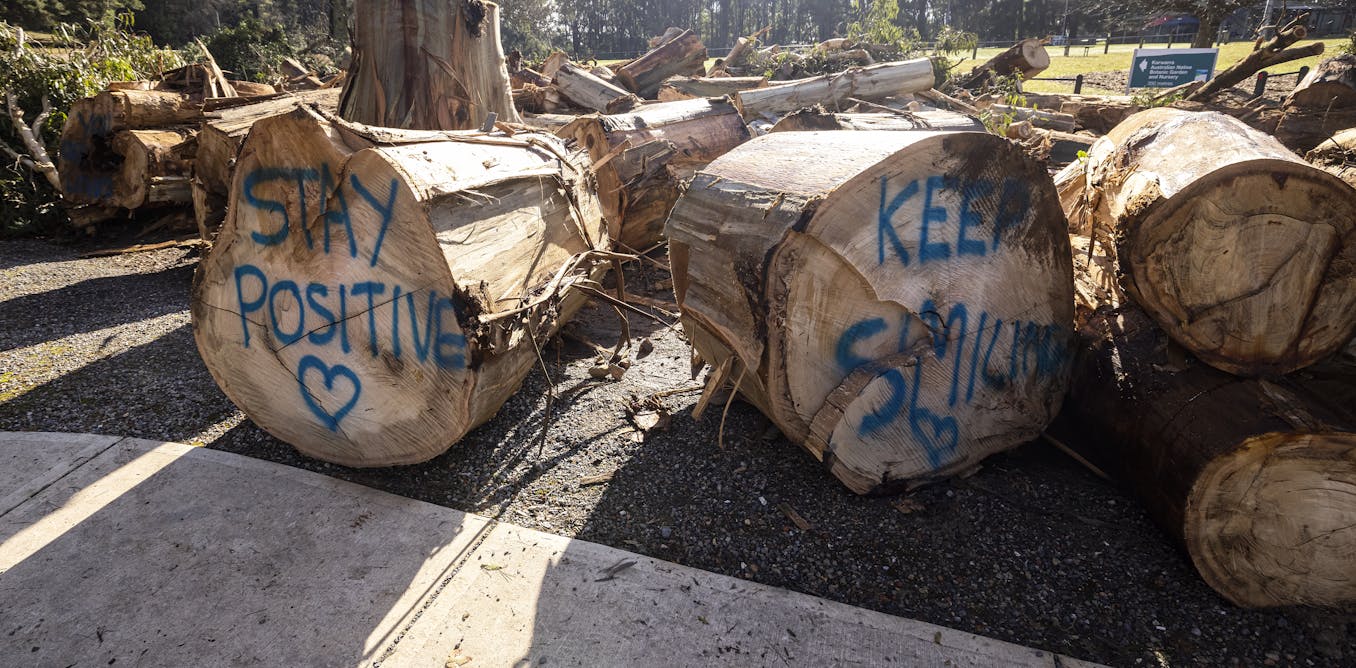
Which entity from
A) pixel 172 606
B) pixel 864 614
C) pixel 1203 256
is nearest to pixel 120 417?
pixel 172 606

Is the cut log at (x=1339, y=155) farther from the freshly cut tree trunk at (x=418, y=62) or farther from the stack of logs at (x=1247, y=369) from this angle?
the freshly cut tree trunk at (x=418, y=62)

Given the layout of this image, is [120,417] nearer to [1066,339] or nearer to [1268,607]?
[1066,339]

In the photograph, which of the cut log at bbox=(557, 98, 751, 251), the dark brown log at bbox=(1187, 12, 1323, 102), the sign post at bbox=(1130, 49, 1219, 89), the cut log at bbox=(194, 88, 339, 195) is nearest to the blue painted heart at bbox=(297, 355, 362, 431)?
the cut log at bbox=(557, 98, 751, 251)

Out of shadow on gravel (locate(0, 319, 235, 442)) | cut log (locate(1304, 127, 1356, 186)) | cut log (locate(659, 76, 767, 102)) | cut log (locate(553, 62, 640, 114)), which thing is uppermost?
cut log (locate(553, 62, 640, 114))

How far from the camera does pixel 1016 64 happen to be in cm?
1120

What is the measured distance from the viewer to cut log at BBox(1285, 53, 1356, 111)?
625cm

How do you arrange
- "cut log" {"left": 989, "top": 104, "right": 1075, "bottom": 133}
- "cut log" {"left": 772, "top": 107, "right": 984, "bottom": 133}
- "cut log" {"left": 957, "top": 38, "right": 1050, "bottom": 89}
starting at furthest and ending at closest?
1. "cut log" {"left": 957, "top": 38, "right": 1050, "bottom": 89}
2. "cut log" {"left": 989, "top": 104, "right": 1075, "bottom": 133}
3. "cut log" {"left": 772, "top": 107, "right": 984, "bottom": 133}

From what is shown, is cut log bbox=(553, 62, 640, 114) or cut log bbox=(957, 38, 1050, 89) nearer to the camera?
cut log bbox=(553, 62, 640, 114)

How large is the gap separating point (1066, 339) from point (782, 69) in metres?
9.44

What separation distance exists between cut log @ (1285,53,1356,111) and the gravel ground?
6287 mm

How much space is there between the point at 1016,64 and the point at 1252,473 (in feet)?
36.4

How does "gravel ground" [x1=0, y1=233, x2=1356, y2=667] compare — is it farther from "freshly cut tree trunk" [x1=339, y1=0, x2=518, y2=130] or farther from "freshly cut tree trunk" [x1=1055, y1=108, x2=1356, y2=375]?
"freshly cut tree trunk" [x1=339, y1=0, x2=518, y2=130]

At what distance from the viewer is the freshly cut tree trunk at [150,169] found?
5605 millimetres

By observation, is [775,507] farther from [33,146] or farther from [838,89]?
[33,146]
